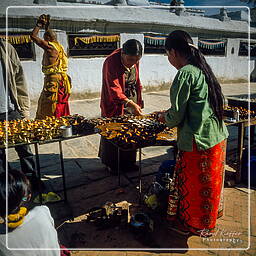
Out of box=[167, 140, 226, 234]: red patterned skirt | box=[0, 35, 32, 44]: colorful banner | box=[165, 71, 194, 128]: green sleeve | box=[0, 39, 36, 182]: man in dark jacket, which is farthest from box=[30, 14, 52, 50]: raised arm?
box=[0, 35, 32, 44]: colorful banner

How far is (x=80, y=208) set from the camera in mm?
3340

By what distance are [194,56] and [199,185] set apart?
1.31 meters

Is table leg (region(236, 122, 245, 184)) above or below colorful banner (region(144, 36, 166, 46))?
below

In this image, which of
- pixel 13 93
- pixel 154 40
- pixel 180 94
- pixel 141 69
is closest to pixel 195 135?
pixel 180 94

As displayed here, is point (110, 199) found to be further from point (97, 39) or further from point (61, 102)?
point (97, 39)

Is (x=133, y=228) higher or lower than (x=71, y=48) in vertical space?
lower

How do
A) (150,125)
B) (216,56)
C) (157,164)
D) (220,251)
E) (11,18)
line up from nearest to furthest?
(220,251), (150,125), (157,164), (11,18), (216,56)

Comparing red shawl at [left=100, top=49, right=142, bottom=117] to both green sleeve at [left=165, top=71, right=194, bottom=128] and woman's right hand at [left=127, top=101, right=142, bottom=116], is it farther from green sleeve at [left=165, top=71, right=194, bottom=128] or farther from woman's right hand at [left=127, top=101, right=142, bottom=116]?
green sleeve at [left=165, top=71, right=194, bottom=128]

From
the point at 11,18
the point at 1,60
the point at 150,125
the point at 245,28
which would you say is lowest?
the point at 150,125

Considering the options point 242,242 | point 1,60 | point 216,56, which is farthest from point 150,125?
point 216,56

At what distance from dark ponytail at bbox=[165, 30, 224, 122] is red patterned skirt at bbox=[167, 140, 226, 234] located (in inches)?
20.0

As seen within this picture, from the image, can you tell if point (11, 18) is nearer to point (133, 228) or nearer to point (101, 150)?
point (101, 150)

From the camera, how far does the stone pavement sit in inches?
106

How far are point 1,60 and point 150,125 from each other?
2.23 m
